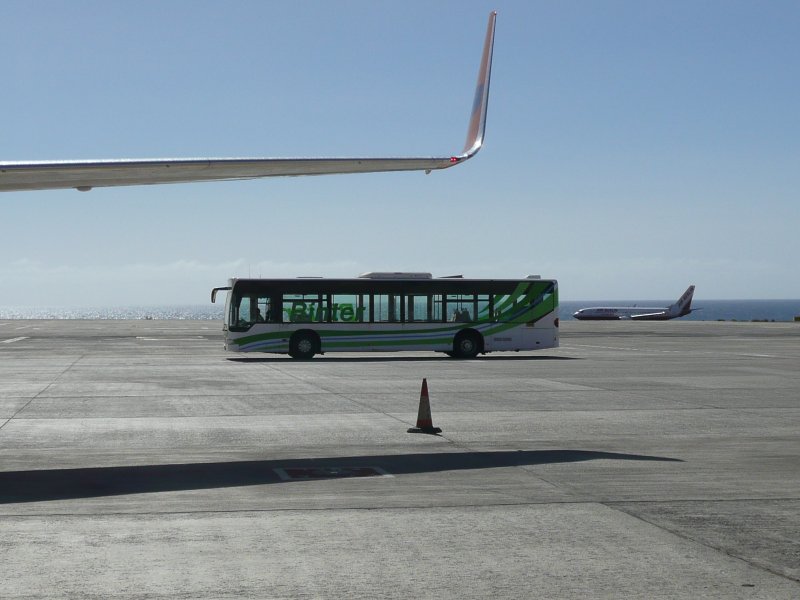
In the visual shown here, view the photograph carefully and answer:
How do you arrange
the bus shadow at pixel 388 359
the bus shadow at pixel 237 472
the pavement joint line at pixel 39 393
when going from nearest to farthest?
the bus shadow at pixel 237 472
the pavement joint line at pixel 39 393
the bus shadow at pixel 388 359

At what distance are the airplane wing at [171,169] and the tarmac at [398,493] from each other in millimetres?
3132

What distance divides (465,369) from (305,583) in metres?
23.1

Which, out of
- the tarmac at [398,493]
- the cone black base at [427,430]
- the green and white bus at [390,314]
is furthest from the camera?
the green and white bus at [390,314]

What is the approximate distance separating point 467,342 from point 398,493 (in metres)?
26.7

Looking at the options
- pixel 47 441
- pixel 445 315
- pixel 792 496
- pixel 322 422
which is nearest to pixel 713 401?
pixel 322 422

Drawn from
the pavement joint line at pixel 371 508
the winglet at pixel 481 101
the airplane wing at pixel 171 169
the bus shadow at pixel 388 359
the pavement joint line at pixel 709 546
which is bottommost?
the pavement joint line at pixel 371 508

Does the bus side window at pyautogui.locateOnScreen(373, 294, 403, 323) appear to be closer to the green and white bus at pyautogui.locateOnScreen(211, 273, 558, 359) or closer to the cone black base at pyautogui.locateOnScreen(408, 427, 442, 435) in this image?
the green and white bus at pyautogui.locateOnScreen(211, 273, 558, 359)

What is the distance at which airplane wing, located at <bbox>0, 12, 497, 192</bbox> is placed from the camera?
11.2 m

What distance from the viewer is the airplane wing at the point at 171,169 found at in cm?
1122

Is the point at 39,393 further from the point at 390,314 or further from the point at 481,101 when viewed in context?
the point at 390,314

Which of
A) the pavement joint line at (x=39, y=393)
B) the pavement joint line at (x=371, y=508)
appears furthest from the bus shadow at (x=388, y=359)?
the pavement joint line at (x=371, y=508)

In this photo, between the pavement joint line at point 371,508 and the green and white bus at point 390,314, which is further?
the green and white bus at point 390,314

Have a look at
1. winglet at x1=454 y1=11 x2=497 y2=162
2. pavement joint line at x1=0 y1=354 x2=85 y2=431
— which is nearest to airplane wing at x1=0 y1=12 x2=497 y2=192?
winglet at x1=454 y1=11 x2=497 y2=162

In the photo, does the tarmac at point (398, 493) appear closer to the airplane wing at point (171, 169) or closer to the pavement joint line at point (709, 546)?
the pavement joint line at point (709, 546)
